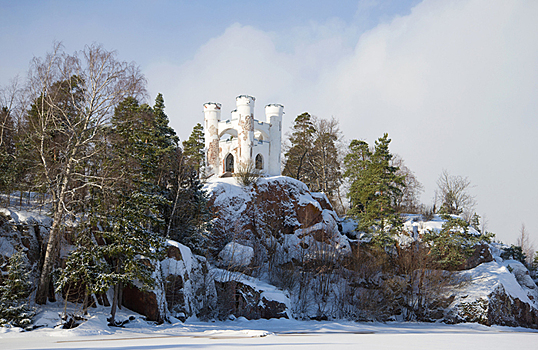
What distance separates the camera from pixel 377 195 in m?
33.3

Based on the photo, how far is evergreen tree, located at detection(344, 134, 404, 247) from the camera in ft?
104

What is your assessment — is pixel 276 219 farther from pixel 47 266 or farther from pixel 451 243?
pixel 47 266

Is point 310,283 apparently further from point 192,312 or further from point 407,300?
point 192,312

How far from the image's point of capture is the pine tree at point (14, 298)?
1313 centimetres

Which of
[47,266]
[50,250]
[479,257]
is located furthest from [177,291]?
[479,257]

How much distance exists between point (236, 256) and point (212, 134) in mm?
16682

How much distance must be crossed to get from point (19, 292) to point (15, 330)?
1.25 meters

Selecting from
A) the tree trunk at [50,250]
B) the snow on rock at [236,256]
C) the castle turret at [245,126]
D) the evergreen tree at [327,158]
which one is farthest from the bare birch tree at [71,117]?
the evergreen tree at [327,158]

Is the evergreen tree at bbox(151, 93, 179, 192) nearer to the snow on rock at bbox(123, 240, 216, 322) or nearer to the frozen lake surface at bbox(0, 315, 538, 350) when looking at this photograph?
the snow on rock at bbox(123, 240, 216, 322)

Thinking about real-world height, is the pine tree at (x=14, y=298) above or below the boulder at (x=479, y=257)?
below

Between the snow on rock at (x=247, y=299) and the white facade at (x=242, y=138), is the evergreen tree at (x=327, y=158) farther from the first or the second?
the snow on rock at (x=247, y=299)

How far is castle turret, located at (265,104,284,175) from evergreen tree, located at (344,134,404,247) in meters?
7.21

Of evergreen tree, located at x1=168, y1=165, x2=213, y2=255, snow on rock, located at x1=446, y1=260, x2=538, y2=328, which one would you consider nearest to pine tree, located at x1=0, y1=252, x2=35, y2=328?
evergreen tree, located at x1=168, y1=165, x2=213, y2=255

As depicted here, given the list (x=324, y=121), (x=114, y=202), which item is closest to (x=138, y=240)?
(x=114, y=202)
